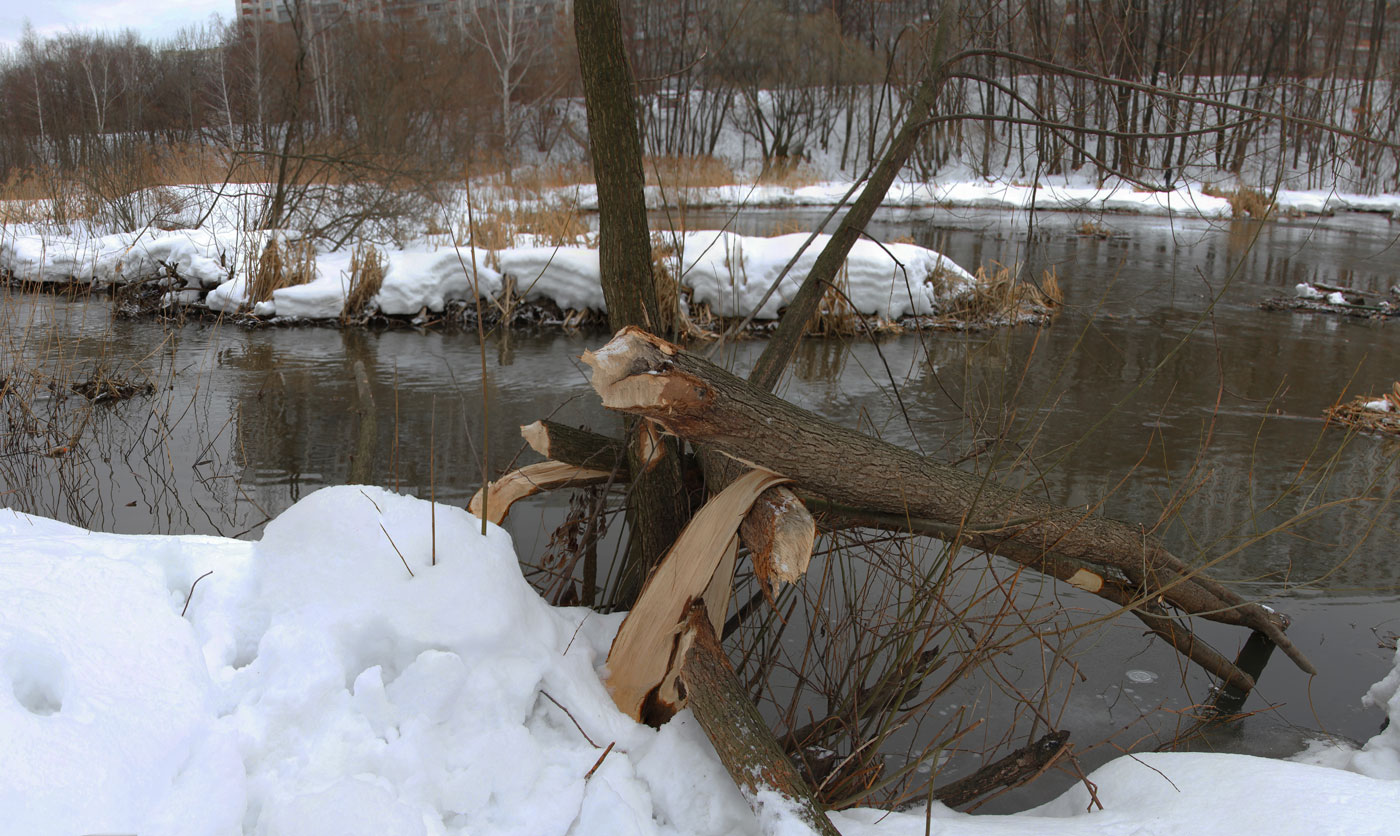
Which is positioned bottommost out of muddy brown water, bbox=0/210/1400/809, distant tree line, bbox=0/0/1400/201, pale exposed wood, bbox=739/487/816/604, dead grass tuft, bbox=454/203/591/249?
muddy brown water, bbox=0/210/1400/809

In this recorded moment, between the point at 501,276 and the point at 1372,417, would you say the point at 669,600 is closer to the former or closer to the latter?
the point at 1372,417

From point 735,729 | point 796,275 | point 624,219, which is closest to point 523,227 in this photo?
point 796,275

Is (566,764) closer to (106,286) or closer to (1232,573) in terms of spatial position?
(1232,573)

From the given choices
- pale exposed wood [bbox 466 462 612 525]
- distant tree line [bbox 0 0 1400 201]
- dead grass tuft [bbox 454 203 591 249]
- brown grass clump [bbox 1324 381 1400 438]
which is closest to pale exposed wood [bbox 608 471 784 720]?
pale exposed wood [bbox 466 462 612 525]

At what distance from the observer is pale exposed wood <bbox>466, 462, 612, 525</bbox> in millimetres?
3012

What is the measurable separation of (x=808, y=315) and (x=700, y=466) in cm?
69

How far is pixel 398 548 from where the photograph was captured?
2355mm

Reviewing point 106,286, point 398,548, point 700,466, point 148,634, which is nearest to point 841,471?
point 700,466

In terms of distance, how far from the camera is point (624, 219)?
295cm

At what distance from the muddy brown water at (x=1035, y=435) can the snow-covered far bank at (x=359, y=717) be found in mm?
438

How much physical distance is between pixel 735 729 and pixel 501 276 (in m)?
7.90

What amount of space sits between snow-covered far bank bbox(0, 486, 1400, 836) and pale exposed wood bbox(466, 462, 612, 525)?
0.45 m

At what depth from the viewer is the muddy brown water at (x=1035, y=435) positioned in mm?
3299

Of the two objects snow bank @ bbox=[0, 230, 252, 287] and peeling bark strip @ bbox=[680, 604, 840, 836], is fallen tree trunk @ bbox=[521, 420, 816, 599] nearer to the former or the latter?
peeling bark strip @ bbox=[680, 604, 840, 836]
